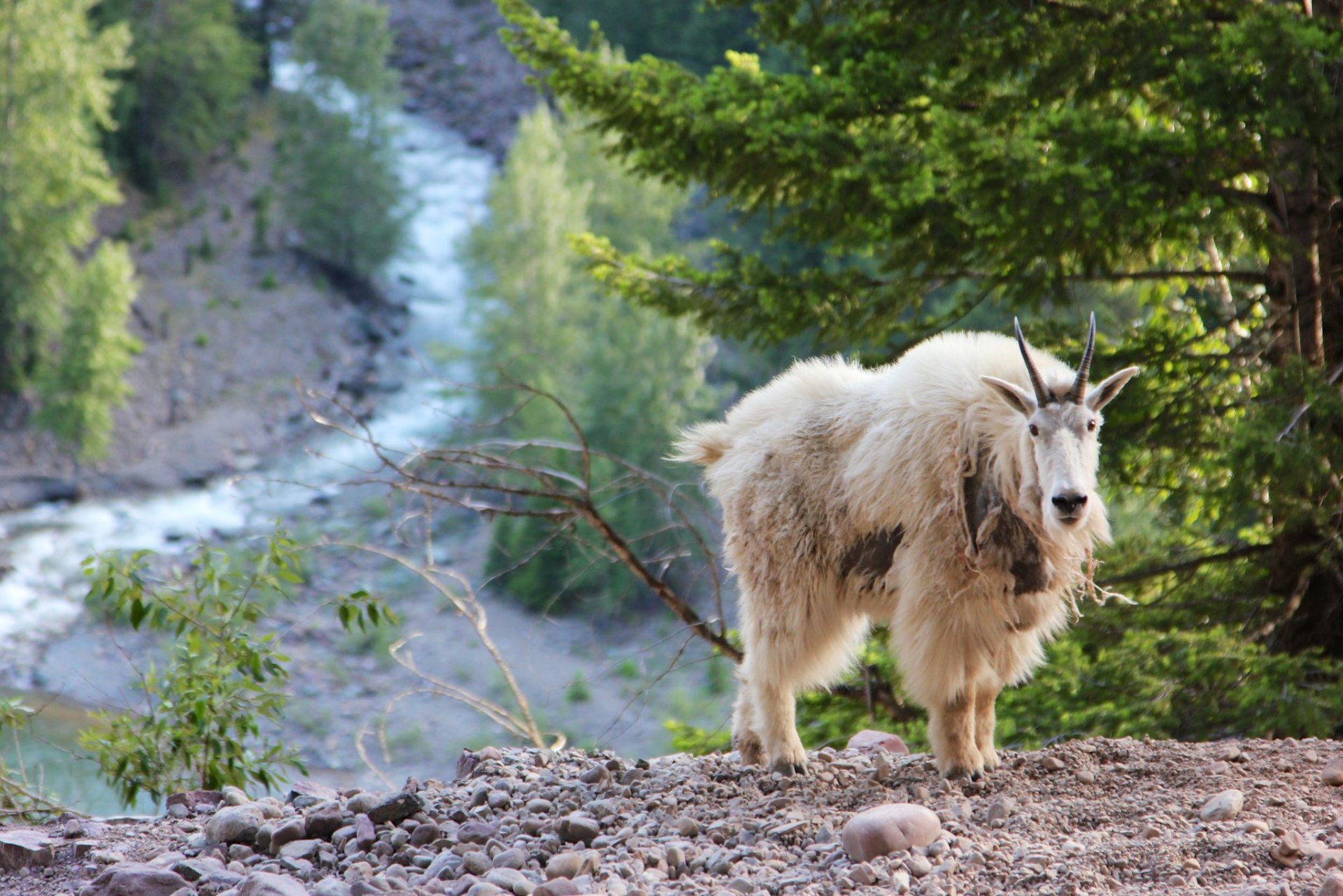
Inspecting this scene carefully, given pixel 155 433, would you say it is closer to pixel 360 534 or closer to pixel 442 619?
pixel 360 534

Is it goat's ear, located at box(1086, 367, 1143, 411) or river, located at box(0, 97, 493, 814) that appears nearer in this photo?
goat's ear, located at box(1086, 367, 1143, 411)

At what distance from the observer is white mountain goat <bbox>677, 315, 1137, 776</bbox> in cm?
468

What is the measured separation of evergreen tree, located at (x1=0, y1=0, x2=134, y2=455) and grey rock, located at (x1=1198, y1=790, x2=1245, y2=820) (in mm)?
30580

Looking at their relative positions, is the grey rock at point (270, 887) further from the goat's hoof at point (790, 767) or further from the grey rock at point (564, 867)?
the goat's hoof at point (790, 767)

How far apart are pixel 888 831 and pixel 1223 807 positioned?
4.05 ft

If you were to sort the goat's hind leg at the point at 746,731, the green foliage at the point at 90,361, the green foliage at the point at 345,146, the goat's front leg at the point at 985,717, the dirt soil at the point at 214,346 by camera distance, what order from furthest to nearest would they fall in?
the green foliage at the point at 345,146, the dirt soil at the point at 214,346, the green foliage at the point at 90,361, the goat's hind leg at the point at 746,731, the goat's front leg at the point at 985,717

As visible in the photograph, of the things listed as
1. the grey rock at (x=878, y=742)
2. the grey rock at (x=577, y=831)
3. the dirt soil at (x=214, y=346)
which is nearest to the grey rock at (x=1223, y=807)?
the grey rock at (x=878, y=742)

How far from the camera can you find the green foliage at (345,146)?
40.2 meters

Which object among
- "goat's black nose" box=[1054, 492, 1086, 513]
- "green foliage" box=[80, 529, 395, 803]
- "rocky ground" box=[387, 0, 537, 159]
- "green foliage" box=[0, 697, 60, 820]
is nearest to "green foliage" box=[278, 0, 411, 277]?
"rocky ground" box=[387, 0, 537, 159]

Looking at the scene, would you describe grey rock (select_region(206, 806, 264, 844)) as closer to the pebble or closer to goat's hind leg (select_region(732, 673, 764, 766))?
the pebble

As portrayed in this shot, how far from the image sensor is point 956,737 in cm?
491

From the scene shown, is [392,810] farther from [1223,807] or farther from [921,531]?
[1223,807]

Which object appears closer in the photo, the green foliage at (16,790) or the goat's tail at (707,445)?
the green foliage at (16,790)

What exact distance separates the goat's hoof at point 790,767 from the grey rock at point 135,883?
2.37 meters
